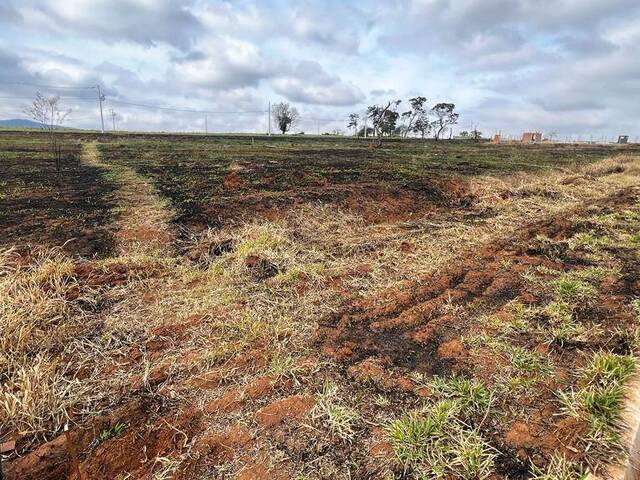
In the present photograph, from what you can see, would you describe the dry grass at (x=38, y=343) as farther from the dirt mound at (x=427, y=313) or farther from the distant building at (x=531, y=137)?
the distant building at (x=531, y=137)

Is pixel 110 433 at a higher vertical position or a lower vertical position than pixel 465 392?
lower

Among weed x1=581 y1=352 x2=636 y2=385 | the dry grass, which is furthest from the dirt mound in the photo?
the dry grass

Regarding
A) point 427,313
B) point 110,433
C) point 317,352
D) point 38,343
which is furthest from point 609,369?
point 38,343

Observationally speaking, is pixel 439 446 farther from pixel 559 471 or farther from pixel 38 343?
pixel 38 343

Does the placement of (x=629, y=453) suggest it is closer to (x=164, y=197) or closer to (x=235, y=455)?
(x=235, y=455)

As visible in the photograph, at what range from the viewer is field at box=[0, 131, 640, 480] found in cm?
226

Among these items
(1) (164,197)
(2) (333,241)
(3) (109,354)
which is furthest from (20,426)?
(1) (164,197)

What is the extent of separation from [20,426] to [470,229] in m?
6.88

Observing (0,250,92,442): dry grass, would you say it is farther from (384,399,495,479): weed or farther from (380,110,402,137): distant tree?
(380,110,402,137): distant tree

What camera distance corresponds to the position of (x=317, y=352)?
10.7 feet

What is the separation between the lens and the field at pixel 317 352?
7.43ft

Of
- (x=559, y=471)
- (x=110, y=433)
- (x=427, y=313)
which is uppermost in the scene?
(x=427, y=313)

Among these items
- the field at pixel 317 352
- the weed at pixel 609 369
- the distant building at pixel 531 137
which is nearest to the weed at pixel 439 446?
the field at pixel 317 352

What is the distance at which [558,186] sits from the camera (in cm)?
1162
